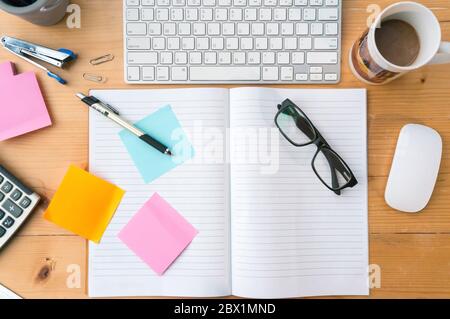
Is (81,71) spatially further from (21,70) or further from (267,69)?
(267,69)

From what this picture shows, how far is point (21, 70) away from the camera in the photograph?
→ 1.92 ft

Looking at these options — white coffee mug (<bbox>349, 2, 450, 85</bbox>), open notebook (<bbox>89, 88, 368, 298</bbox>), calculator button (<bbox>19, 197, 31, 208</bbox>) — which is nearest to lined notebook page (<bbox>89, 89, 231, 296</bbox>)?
open notebook (<bbox>89, 88, 368, 298</bbox>)

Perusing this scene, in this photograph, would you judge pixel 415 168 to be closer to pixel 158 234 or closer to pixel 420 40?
pixel 420 40

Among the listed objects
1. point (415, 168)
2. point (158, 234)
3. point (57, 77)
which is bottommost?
point (158, 234)

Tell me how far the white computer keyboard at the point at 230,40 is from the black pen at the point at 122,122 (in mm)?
96

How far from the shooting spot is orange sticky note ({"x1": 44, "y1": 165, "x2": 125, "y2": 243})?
58cm

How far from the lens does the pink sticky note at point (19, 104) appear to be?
0.58 meters

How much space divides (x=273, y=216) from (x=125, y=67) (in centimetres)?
33

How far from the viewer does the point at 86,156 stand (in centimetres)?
59

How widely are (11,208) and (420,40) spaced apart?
0.65 m

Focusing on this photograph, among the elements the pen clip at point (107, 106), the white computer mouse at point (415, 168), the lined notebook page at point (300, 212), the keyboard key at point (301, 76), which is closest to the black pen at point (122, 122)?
the pen clip at point (107, 106)

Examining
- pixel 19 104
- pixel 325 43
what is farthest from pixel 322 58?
pixel 19 104
